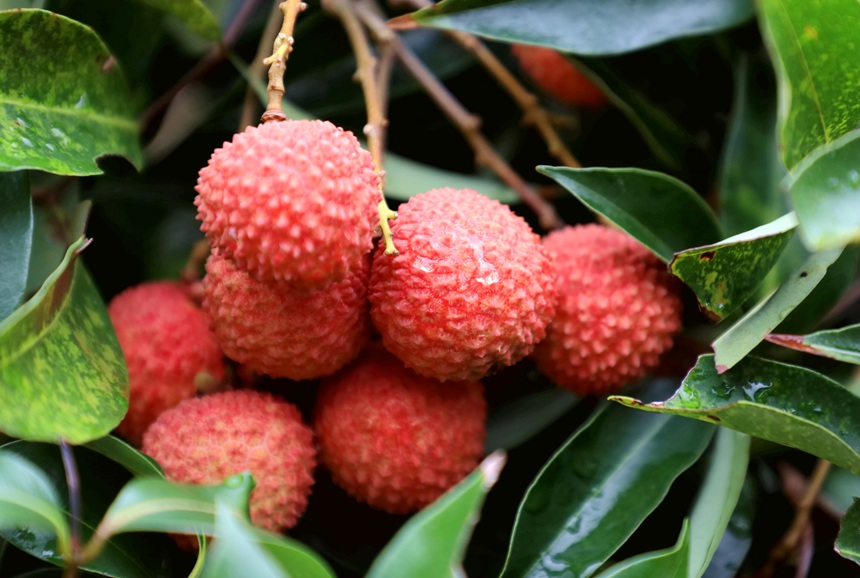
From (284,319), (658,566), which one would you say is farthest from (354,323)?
(658,566)

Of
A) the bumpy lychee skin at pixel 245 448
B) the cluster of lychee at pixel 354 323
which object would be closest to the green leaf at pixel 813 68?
the cluster of lychee at pixel 354 323

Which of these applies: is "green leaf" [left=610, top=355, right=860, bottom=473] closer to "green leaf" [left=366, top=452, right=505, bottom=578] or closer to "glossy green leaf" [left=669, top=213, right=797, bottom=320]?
"glossy green leaf" [left=669, top=213, right=797, bottom=320]

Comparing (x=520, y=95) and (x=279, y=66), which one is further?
(x=520, y=95)

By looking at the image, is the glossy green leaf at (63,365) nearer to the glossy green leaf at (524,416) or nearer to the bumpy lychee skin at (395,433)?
the bumpy lychee skin at (395,433)

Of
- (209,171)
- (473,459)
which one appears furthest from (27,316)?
(473,459)

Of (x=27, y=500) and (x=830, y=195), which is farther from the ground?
(x=830, y=195)

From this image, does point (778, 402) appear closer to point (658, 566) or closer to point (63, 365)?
point (658, 566)
